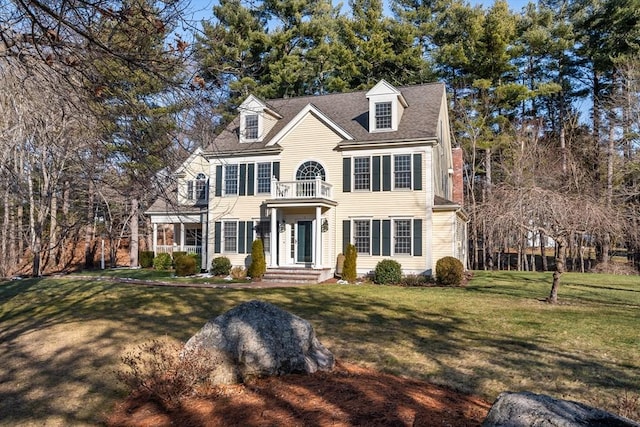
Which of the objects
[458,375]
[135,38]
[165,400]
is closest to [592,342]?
[458,375]

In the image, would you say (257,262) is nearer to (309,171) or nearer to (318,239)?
(318,239)

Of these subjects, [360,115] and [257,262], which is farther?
[360,115]

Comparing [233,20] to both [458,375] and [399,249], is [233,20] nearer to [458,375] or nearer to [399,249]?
[458,375]

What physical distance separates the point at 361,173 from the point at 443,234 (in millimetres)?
4161

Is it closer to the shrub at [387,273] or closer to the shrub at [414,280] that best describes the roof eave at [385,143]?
the shrub at [387,273]

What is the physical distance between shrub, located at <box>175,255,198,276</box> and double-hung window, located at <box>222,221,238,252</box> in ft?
5.21

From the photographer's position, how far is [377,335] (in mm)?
8164

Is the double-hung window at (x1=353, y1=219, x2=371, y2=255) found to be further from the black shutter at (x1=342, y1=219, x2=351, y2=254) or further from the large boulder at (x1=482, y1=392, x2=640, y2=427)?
the large boulder at (x1=482, y1=392, x2=640, y2=427)

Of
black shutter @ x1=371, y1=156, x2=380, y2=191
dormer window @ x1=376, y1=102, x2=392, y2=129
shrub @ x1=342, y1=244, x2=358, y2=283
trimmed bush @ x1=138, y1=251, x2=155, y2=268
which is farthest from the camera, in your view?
trimmed bush @ x1=138, y1=251, x2=155, y2=268

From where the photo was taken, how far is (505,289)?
15.8 m

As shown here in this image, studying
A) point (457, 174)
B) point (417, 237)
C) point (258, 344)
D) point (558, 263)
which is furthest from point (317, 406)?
point (457, 174)

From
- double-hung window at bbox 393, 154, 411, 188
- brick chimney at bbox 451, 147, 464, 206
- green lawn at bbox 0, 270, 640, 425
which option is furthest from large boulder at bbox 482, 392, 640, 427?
brick chimney at bbox 451, 147, 464, 206

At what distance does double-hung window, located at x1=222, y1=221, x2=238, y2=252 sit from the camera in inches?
832

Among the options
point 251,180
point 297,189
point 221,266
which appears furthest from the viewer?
point 251,180
